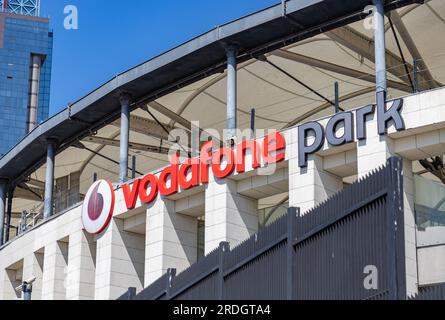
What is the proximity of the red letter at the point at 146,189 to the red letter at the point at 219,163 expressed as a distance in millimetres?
3539

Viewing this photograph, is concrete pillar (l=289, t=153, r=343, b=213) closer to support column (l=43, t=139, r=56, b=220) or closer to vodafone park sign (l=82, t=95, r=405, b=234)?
vodafone park sign (l=82, t=95, r=405, b=234)

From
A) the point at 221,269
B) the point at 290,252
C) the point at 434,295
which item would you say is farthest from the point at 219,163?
the point at 434,295

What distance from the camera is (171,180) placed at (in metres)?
36.1

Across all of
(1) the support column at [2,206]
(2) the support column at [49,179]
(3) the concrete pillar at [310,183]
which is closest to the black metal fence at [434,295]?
(3) the concrete pillar at [310,183]

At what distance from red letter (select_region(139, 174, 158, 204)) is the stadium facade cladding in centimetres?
5

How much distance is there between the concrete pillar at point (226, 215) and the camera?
33.4 metres

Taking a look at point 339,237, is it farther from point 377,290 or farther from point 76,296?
point 76,296

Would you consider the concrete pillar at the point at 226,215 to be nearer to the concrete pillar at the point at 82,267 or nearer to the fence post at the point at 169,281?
the concrete pillar at the point at 82,267

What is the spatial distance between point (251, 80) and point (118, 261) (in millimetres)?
9747

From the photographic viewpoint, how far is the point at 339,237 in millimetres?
15555

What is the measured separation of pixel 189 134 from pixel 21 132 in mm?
136204

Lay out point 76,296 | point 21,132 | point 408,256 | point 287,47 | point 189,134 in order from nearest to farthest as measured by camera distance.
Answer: point 408,256, point 287,47, point 76,296, point 189,134, point 21,132

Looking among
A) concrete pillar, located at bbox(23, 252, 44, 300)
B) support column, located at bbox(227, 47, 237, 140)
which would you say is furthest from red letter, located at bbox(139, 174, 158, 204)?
concrete pillar, located at bbox(23, 252, 44, 300)
